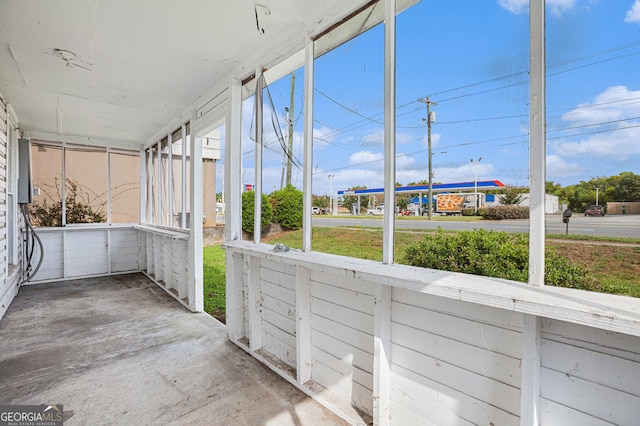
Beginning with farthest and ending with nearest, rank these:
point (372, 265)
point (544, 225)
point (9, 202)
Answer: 1. point (9, 202)
2. point (372, 265)
3. point (544, 225)

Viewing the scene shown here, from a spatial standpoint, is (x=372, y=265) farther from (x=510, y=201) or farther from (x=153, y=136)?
(x=153, y=136)

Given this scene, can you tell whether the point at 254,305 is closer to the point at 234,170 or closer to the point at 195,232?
the point at 234,170

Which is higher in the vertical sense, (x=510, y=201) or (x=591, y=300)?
(x=510, y=201)

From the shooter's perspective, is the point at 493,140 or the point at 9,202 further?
the point at 9,202

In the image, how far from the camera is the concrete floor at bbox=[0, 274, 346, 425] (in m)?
1.90

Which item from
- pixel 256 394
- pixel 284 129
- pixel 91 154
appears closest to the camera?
pixel 256 394

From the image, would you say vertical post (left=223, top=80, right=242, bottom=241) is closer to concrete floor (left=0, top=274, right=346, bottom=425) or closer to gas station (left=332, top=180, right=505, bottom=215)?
concrete floor (left=0, top=274, right=346, bottom=425)

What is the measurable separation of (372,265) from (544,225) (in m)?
0.76

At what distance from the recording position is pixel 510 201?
126 centimetres

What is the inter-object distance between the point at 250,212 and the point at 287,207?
510 mm

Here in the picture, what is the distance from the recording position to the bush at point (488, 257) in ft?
3.86

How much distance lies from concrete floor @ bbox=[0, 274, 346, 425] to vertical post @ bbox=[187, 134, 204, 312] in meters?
0.22

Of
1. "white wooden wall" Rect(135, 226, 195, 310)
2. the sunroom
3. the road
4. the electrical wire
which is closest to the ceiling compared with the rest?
the sunroom

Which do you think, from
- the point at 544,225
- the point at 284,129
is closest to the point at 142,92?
the point at 284,129
